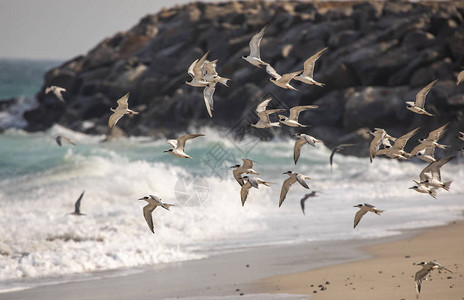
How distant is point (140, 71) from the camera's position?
166 ft

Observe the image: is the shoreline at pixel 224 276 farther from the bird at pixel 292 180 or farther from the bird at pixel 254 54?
the bird at pixel 254 54

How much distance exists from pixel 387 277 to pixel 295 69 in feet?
95.1

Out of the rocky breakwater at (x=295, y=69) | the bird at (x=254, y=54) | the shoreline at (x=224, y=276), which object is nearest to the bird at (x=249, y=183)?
the shoreline at (x=224, y=276)

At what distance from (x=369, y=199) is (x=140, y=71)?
29715mm

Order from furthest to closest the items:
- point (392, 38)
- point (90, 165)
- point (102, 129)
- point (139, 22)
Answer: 1. point (139, 22)
2. point (102, 129)
3. point (392, 38)
4. point (90, 165)

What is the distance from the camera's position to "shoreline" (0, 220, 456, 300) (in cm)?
1297

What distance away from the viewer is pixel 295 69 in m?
41.3

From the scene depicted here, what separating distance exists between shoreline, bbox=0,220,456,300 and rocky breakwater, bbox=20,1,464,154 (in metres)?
18.1

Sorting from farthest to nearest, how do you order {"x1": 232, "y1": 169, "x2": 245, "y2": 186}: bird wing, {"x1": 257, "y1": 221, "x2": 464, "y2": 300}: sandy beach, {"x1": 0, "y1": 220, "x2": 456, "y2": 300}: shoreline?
{"x1": 232, "y1": 169, "x2": 245, "y2": 186}: bird wing, {"x1": 0, "y1": 220, "x2": 456, "y2": 300}: shoreline, {"x1": 257, "y1": 221, "x2": 464, "y2": 300}: sandy beach

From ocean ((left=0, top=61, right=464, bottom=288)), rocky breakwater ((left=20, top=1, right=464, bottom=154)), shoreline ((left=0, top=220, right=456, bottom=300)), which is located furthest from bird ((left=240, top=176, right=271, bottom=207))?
rocky breakwater ((left=20, top=1, right=464, bottom=154))

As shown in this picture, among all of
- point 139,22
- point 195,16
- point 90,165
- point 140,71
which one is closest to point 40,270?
point 90,165

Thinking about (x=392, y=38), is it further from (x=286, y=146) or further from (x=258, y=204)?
(x=258, y=204)

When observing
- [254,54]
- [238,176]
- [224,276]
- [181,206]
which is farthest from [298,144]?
[181,206]

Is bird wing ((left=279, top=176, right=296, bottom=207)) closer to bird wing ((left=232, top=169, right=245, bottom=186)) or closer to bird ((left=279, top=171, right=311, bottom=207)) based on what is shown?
bird ((left=279, top=171, right=311, bottom=207))
